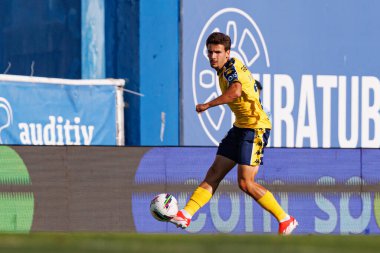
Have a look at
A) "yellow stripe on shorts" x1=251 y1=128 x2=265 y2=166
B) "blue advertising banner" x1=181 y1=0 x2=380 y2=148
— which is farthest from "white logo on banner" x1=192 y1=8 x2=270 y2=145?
"yellow stripe on shorts" x1=251 y1=128 x2=265 y2=166

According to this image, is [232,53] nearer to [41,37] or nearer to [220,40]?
[41,37]

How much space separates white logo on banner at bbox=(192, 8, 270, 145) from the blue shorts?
32.0ft

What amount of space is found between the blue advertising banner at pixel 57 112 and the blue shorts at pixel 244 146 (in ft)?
25.0

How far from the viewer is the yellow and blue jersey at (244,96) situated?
42.6ft

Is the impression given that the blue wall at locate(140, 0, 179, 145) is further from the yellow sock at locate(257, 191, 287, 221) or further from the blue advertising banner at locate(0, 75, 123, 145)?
the yellow sock at locate(257, 191, 287, 221)

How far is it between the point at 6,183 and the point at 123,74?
25.4ft

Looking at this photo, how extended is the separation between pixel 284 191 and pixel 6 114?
578 centimetres

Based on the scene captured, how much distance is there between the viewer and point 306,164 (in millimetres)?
16906

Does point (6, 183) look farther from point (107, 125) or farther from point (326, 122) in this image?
point (326, 122)

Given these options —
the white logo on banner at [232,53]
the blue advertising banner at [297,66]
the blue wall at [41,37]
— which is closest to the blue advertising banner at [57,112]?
the blue advertising banner at [297,66]

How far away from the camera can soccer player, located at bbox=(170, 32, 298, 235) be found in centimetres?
1312

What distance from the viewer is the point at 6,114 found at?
20.4m

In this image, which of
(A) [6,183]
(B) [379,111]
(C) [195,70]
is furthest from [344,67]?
(A) [6,183]

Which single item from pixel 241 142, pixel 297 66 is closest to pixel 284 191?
pixel 241 142
